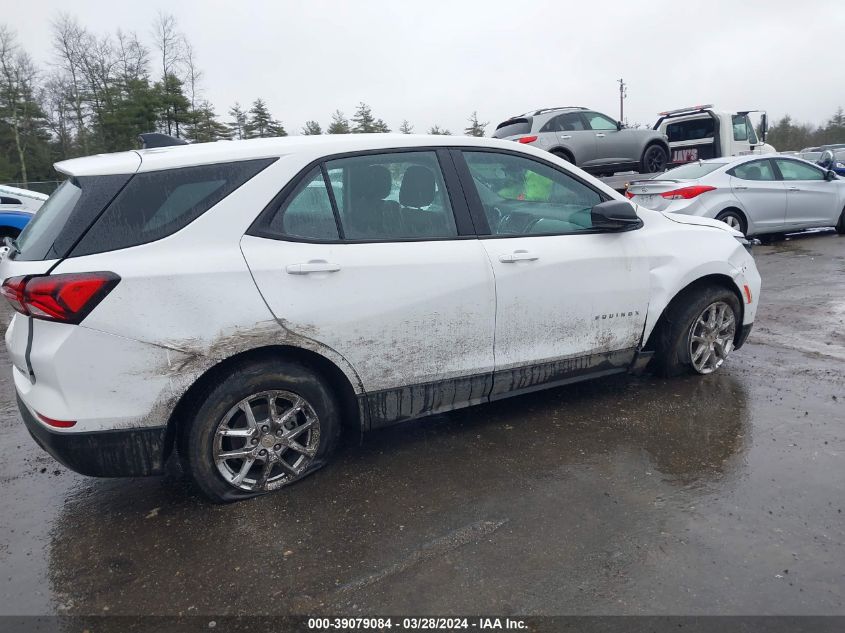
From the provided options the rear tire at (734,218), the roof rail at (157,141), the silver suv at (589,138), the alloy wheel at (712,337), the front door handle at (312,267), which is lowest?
the alloy wheel at (712,337)

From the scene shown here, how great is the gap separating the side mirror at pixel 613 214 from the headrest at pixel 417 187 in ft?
3.37

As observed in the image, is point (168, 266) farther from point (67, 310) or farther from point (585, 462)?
point (585, 462)

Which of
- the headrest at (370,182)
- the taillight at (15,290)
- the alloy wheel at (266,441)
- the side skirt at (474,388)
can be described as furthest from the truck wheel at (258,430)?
the headrest at (370,182)

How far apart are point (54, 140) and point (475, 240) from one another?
152ft

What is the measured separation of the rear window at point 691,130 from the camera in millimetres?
15763

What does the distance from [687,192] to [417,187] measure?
7.50 meters

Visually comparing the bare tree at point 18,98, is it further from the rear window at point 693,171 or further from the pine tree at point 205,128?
the rear window at point 693,171

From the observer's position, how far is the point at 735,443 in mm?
3605

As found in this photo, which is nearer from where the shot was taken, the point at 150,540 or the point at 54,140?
the point at 150,540

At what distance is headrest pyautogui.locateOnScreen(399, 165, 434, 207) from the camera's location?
3.45 meters

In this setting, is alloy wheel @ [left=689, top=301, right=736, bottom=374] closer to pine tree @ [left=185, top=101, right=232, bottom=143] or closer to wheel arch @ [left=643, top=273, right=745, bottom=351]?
wheel arch @ [left=643, top=273, right=745, bottom=351]

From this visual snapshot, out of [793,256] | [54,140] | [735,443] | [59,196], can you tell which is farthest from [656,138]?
[54,140]

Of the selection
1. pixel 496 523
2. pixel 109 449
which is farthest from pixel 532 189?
pixel 109 449

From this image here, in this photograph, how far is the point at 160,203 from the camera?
2914 mm
